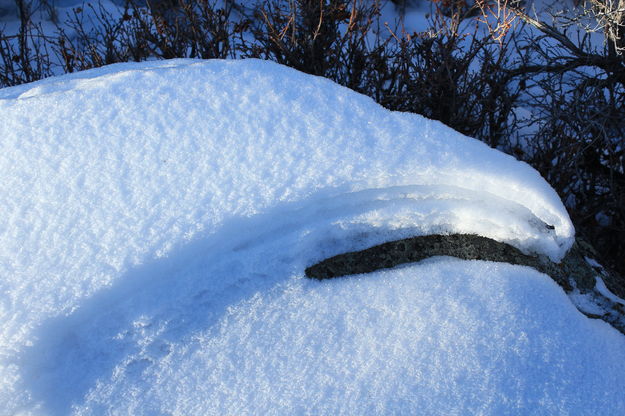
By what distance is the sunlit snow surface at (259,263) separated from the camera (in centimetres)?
113

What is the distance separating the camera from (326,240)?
1436mm

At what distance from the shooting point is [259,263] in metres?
1.33

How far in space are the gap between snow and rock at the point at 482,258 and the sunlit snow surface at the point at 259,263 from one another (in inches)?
1.3

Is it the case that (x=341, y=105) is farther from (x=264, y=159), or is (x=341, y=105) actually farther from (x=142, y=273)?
(x=142, y=273)

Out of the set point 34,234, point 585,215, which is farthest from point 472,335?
point 585,215

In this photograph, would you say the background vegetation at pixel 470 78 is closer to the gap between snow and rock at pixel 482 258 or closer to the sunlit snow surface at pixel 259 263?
the gap between snow and rock at pixel 482 258

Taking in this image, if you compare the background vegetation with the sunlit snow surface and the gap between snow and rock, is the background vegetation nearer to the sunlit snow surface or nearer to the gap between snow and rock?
the gap between snow and rock

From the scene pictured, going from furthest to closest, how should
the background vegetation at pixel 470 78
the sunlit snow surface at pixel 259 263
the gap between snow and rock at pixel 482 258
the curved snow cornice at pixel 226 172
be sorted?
the background vegetation at pixel 470 78 < the gap between snow and rock at pixel 482 258 < the curved snow cornice at pixel 226 172 < the sunlit snow surface at pixel 259 263

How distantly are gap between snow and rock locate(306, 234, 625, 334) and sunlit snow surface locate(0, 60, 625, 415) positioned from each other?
3 cm

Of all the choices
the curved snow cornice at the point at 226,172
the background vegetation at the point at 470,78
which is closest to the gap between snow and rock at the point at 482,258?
the curved snow cornice at the point at 226,172

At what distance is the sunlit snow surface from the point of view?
113cm

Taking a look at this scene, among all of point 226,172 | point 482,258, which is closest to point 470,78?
point 482,258

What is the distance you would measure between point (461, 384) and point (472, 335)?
126 millimetres

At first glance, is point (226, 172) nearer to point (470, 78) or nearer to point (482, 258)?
point (482, 258)
